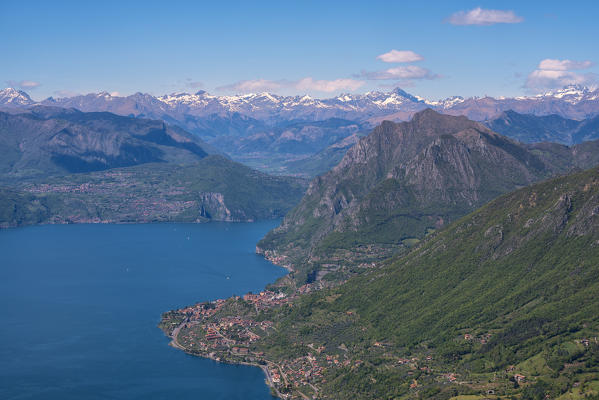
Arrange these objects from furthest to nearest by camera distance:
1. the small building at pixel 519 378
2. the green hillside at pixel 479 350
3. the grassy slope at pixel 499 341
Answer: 1. the grassy slope at pixel 499 341
2. the green hillside at pixel 479 350
3. the small building at pixel 519 378

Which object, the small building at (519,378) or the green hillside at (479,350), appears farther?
the green hillside at (479,350)

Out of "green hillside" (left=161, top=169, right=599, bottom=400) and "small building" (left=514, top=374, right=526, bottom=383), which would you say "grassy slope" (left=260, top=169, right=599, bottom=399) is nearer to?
"green hillside" (left=161, top=169, right=599, bottom=400)

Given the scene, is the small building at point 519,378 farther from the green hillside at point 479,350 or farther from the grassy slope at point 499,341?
the grassy slope at point 499,341

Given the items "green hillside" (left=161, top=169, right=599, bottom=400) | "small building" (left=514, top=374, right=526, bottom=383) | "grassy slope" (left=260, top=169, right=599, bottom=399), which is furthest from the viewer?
"grassy slope" (left=260, top=169, right=599, bottom=399)

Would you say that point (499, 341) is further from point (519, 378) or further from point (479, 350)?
point (519, 378)

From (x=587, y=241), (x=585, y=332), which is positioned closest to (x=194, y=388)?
(x=585, y=332)

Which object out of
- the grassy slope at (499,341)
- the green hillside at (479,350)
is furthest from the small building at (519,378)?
the grassy slope at (499,341)

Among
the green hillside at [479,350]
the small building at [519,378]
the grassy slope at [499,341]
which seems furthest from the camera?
the grassy slope at [499,341]

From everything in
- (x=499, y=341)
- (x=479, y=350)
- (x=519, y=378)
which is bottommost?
(x=479, y=350)

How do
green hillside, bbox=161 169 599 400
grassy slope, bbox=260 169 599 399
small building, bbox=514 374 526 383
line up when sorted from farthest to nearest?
grassy slope, bbox=260 169 599 399
green hillside, bbox=161 169 599 400
small building, bbox=514 374 526 383

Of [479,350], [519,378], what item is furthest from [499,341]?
[519,378]

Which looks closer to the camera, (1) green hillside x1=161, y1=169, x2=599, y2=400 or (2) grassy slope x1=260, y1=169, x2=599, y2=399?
(1) green hillside x1=161, y1=169, x2=599, y2=400

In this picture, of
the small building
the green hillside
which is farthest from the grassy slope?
the small building
